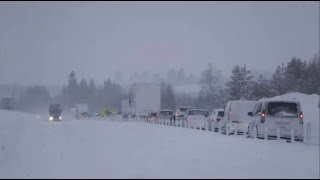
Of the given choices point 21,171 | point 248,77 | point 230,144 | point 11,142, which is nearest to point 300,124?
point 230,144

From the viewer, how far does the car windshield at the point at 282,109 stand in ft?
67.7

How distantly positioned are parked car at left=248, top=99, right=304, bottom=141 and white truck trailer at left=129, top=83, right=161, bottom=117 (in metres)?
34.6

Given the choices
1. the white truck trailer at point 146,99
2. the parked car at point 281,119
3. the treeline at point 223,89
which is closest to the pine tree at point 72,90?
the treeline at point 223,89

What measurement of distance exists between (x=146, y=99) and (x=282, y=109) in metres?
36.1

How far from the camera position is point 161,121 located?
145ft

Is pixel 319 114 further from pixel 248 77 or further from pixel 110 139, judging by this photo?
pixel 248 77

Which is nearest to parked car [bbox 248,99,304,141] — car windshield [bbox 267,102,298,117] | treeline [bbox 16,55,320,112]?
car windshield [bbox 267,102,298,117]

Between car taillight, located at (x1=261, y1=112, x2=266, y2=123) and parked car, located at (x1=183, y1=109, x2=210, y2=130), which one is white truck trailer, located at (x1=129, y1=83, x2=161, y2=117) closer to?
parked car, located at (x1=183, y1=109, x2=210, y2=130)

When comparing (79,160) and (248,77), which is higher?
(248,77)

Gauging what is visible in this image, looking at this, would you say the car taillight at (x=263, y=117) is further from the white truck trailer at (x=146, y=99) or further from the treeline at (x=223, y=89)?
the treeline at (x=223, y=89)

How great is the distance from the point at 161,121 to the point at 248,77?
41494 millimetres

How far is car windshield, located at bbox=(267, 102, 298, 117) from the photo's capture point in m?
20.6

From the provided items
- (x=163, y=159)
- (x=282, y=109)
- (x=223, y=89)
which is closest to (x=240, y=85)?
(x=223, y=89)

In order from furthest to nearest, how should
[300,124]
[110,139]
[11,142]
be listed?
1. [11,142]
2. [110,139]
3. [300,124]
